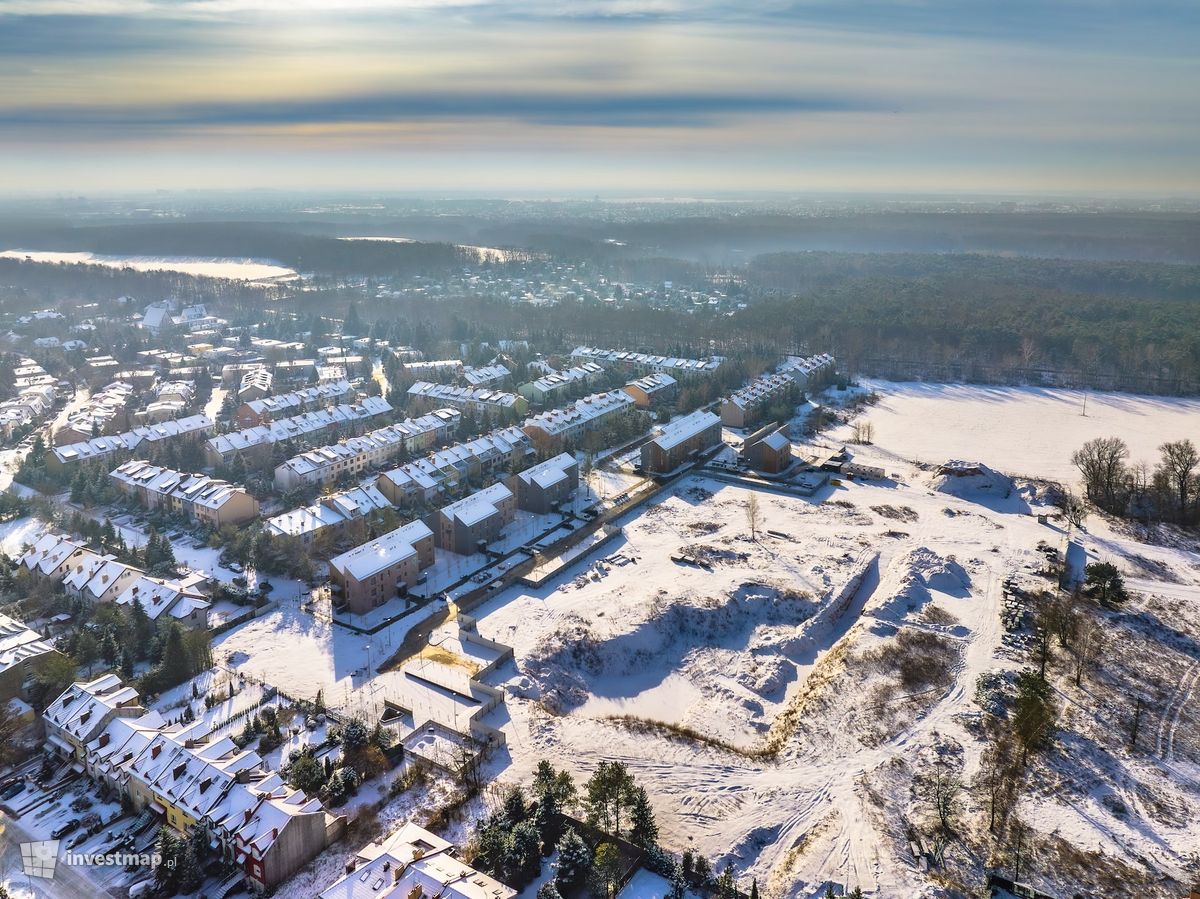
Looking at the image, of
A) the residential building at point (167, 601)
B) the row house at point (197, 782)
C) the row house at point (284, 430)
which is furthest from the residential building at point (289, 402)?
the row house at point (197, 782)

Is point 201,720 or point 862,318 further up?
point 862,318

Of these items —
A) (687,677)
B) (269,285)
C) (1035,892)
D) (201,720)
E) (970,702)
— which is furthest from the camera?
(269,285)

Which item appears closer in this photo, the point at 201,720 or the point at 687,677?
the point at 201,720

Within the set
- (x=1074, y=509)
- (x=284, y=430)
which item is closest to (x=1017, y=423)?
(x=1074, y=509)

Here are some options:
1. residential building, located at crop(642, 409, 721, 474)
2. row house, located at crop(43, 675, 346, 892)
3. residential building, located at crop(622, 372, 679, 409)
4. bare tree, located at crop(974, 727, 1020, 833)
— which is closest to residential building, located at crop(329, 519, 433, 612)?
row house, located at crop(43, 675, 346, 892)

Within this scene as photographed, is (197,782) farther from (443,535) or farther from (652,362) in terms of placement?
(652,362)

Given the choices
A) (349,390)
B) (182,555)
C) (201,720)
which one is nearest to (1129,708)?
(201,720)

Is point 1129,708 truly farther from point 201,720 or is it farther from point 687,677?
point 201,720
